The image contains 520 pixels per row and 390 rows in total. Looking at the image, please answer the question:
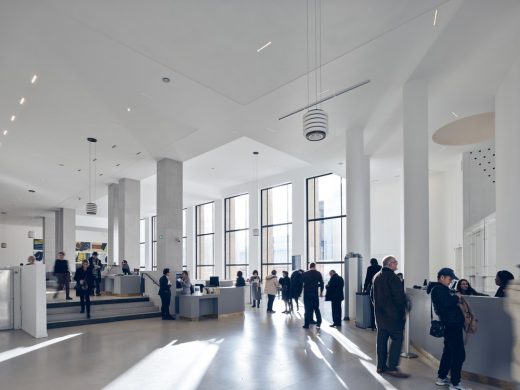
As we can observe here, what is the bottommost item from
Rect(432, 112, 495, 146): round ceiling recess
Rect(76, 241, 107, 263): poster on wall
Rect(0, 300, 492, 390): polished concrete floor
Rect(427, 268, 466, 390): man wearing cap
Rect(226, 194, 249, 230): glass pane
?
Rect(76, 241, 107, 263): poster on wall

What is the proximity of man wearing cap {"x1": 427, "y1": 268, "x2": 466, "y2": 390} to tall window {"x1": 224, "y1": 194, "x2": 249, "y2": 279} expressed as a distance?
1692cm

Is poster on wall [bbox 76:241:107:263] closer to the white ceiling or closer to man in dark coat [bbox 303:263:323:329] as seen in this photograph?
the white ceiling

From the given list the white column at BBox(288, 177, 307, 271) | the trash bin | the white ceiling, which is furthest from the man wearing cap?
the white column at BBox(288, 177, 307, 271)

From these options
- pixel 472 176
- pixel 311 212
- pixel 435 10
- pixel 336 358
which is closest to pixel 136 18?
pixel 435 10

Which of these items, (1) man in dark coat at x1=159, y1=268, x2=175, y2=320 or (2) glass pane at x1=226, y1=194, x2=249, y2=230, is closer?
(1) man in dark coat at x1=159, y1=268, x2=175, y2=320

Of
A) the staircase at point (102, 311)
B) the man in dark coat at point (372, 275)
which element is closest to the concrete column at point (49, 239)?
the staircase at point (102, 311)

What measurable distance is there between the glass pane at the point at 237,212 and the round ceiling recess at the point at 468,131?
11.9 m

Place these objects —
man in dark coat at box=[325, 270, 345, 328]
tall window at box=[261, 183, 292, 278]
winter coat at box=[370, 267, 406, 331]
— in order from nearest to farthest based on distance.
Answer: winter coat at box=[370, 267, 406, 331] → man in dark coat at box=[325, 270, 345, 328] → tall window at box=[261, 183, 292, 278]

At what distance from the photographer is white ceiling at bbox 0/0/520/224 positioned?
5.68 meters

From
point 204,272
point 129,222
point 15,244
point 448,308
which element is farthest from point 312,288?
point 15,244

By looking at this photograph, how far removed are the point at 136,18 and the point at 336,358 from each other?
5.84 metres

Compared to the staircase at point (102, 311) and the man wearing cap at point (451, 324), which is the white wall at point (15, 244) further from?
the man wearing cap at point (451, 324)

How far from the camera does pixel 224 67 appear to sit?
278 inches

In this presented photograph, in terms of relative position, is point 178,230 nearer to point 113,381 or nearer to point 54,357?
point 54,357
